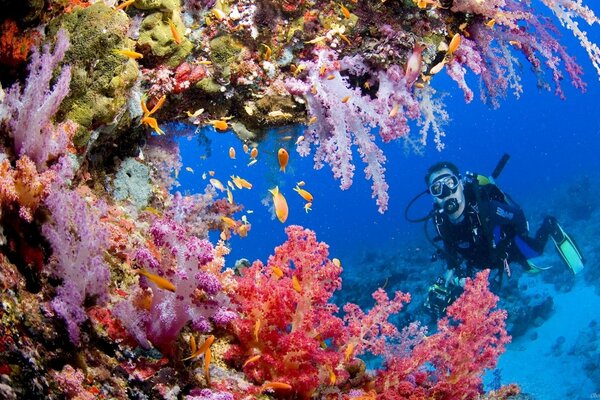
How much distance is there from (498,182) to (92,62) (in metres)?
62.3

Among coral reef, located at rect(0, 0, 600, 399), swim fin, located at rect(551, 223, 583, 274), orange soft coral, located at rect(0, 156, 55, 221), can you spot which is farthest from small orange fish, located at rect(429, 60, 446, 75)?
swim fin, located at rect(551, 223, 583, 274)

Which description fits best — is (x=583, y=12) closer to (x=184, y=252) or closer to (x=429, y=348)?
(x=429, y=348)

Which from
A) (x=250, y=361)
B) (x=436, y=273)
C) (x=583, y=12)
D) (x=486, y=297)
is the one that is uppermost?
(x=436, y=273)

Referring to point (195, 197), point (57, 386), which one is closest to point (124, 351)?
point (57, 386)

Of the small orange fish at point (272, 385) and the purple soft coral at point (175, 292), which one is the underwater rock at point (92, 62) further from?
the small orange fish at point (272, 385)

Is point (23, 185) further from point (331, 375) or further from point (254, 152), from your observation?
point (254, 152)

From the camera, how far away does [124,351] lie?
2.10 meters

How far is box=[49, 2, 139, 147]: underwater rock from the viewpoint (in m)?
2.69

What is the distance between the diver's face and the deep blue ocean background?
5.77 ft

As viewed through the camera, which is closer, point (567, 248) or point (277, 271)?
point (277, 271)

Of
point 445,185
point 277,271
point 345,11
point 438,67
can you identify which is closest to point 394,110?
point 438,67

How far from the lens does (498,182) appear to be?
58031mm

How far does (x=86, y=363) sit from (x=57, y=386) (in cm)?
21

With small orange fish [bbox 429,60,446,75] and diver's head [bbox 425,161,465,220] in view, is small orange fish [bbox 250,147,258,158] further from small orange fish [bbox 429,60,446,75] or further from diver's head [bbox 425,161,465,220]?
diver's head [bbox 425,161,465,220]
